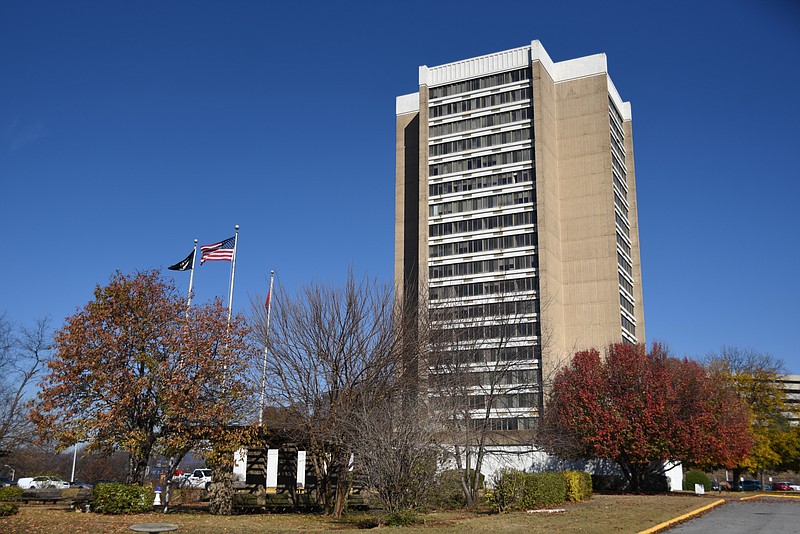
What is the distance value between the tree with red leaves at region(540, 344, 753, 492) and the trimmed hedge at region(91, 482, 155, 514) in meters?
25.5

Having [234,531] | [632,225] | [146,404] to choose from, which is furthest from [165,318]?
[632,225]

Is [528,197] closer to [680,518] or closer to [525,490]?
[525,490]

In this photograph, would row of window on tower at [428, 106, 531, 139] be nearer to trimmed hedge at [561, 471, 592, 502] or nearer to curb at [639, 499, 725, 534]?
trimmed hedge at [561, 471, 592, 502]

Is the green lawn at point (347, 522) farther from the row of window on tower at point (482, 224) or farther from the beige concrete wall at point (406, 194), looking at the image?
the beige concrete wall at point (406, 194)

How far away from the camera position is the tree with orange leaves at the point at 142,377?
3022 centimetres

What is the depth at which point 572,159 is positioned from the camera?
90312 mm

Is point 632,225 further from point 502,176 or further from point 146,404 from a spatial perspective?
point 146,404

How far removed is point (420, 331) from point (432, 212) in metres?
56.1

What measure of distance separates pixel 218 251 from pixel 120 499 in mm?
15346

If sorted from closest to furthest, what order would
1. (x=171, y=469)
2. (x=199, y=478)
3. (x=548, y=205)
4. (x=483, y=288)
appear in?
(x=171, y=469)
(x=199, y=478)
(x=548, y=205)
(x=483, y=288)

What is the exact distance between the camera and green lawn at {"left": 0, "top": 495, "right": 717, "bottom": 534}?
2144cm

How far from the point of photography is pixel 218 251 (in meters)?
40.2

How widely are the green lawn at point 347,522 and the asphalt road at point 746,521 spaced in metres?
1.07

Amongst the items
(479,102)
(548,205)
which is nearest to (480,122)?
(479,102)
